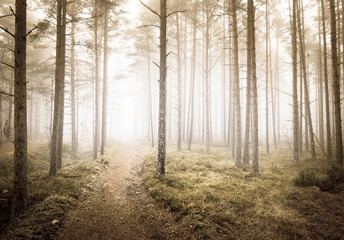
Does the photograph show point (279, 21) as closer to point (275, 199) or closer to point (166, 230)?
point (275, 199)

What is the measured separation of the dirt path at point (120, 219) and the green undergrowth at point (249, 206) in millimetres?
404

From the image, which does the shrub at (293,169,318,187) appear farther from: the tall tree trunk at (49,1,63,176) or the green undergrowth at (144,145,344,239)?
the tall tree trunk at (49,1,63,176)

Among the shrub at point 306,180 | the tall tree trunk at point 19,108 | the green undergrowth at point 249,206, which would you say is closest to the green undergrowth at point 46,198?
the tall tree trunk at point 19,108

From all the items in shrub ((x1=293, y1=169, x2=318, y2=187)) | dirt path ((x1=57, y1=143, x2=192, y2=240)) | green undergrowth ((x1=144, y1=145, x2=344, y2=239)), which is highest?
shrub ((x1=293, y1=169, x2=318, y2=187))

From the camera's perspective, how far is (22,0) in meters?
5.11

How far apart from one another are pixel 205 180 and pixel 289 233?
143 inches

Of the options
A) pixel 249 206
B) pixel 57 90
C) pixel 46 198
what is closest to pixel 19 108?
pixel 46 198

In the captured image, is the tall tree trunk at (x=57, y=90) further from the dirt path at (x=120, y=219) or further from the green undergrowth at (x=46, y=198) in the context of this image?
the dirt path at (x=120, y=219)

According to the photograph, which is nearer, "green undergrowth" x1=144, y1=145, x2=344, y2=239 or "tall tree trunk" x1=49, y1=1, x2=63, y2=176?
"green undergrowth" x1=144, y1=145, x2=344, y2=239

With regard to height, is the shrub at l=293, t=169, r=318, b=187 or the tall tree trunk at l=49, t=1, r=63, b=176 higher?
the tall tree trunk at l=49, t=1, r=63, b=176

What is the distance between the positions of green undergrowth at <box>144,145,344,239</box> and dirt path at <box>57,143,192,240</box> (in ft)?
1.33

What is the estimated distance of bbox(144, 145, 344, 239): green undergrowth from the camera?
4.19 m

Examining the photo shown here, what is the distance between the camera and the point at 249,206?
5387mm

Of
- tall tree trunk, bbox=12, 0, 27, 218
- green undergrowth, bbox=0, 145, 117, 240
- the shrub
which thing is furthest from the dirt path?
the shrub
